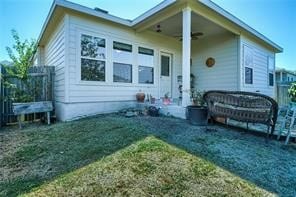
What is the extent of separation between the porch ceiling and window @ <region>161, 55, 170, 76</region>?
1.01 m

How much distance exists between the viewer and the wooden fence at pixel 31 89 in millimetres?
6824

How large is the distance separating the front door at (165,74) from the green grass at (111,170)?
4.98 metres

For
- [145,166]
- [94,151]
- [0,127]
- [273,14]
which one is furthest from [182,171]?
[273,14]

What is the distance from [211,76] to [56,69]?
6.48 metres

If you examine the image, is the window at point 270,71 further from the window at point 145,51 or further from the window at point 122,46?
the window at point 122,46

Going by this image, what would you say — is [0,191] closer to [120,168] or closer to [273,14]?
[120,168]

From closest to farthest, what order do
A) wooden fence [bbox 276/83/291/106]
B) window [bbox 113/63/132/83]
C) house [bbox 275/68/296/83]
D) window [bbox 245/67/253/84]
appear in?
window [bbox 113/63/132/83], window [bbox 245/67/253/84], wooden fence [bbox 276/83/291/106], house [bbox 275/68/296/83]

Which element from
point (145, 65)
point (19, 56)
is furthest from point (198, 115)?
point (19, 56)

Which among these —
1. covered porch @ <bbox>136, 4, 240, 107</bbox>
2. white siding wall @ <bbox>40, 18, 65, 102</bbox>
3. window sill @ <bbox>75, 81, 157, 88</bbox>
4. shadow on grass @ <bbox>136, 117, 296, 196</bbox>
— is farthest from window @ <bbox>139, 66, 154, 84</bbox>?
shadow on grass @ <bbox>136, 117, 296, 196</bbox>

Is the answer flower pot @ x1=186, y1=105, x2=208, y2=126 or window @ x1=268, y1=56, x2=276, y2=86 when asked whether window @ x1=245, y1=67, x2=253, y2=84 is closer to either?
window @ x1=268, y1=56, x2=276, y2=86

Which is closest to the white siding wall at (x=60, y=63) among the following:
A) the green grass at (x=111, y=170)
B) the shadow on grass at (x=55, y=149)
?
the shadow on grass at (x=55, y=149)

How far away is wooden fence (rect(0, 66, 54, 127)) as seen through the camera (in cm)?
682

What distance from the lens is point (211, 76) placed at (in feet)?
32.7

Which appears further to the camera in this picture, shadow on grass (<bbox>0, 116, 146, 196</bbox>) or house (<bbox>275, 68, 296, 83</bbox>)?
house (<bbox>275, 68, 296, 83</bbox>)
